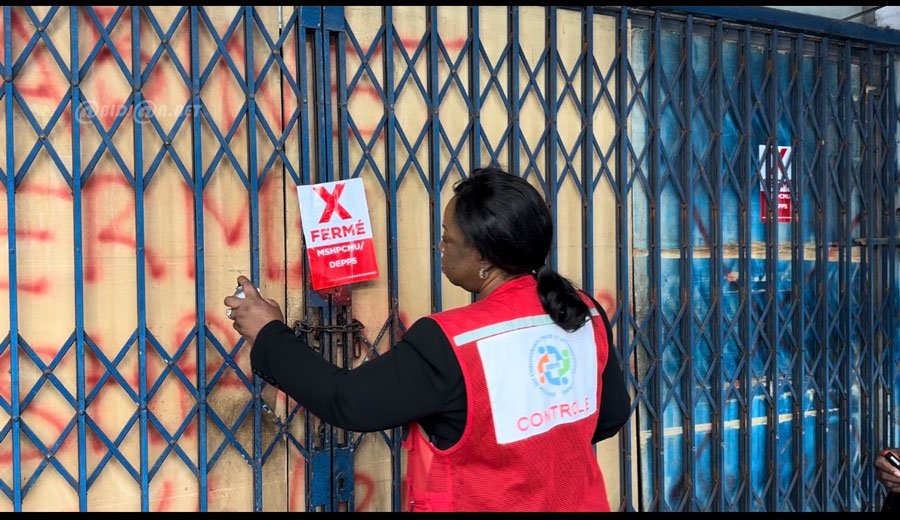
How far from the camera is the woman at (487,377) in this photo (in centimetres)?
196

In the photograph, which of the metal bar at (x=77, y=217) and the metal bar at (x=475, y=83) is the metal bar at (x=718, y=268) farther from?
the metal bar at (x=77, y=217)

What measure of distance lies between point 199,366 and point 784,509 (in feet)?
9.54

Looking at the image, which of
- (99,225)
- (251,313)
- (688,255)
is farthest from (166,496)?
(688,255)

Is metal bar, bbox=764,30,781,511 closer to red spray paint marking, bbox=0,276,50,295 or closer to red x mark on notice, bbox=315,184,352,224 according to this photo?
red x mark on notice, bbox=315,184,352,224

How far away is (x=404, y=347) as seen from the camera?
6.54 feet

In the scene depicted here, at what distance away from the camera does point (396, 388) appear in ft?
6.37

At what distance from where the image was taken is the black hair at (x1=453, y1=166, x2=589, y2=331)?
206cm

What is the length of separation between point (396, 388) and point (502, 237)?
0.45m

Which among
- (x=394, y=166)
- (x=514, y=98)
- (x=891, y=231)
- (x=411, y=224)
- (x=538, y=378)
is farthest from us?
(x=891, y=231)

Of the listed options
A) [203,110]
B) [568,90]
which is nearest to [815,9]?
[568,90]

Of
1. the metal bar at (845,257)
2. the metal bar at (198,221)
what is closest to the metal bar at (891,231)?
the metal bar at (845,257)

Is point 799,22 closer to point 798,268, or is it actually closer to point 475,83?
point 798,268

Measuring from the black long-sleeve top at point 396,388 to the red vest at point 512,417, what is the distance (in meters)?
0.03

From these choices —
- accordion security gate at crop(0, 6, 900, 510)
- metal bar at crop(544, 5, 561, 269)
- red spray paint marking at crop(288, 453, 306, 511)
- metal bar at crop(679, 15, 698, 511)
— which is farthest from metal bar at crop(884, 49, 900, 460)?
red spray paint marking at crop(288, 453, 306, 511)
